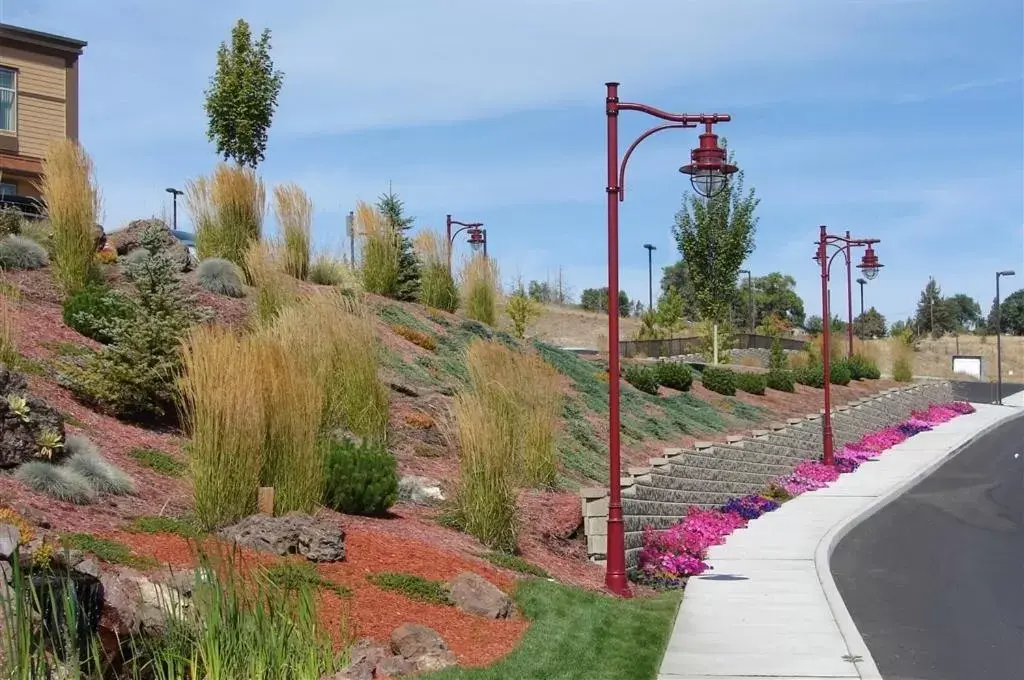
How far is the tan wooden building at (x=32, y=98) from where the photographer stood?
3269 centimetres

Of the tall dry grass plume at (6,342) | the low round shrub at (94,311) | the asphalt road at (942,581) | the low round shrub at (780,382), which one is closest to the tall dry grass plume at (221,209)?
the low round shrub at (94,311)

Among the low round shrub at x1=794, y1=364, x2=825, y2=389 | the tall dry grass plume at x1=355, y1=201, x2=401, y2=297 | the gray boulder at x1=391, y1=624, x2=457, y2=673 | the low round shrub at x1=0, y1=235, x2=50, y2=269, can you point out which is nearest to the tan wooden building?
the tall dry grass plume at x1=355, y1=201, x2=401, y2=297

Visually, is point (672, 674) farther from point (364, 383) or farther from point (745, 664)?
point (364, 383)

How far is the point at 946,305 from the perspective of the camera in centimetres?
12688

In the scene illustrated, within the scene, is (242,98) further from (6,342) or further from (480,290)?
(6,342)

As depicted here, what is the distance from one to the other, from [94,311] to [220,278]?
460 cm

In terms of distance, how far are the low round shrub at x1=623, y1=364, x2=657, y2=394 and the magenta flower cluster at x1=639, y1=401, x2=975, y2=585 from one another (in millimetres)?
4966

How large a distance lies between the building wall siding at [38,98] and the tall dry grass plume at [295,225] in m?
12.2

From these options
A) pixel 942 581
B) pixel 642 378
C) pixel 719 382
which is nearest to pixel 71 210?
pixel 942 581

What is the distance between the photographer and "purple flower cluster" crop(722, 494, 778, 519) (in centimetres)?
2006

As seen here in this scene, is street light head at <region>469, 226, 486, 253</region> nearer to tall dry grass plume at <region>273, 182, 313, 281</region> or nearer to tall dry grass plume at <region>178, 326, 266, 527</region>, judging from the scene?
tall dry grass plume at <region>273, 182, 313, 281</region>

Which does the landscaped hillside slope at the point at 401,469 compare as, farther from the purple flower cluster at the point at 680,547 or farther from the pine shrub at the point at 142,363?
the purple flower cluster at the point at 680,547

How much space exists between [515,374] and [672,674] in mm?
6685

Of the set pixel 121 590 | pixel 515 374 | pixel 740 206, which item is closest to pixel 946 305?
pixel 740 206
